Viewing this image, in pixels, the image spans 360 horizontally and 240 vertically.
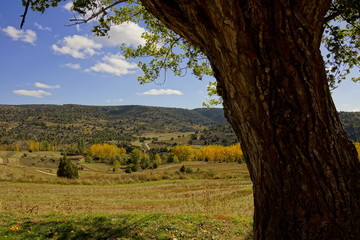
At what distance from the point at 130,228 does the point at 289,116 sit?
21.4ft

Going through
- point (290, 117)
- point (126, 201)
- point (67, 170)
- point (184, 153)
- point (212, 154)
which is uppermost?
point (290, 117)

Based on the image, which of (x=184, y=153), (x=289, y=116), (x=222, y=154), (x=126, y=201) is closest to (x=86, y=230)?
(x=289, y=116)

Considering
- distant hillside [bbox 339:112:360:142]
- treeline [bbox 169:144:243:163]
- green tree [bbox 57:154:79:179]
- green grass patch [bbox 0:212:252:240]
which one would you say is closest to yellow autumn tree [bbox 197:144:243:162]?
treeline [bbox 169:144:243:163]

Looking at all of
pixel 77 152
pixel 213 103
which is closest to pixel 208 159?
pixel 77 152

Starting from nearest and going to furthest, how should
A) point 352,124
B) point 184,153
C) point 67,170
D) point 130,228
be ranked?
point 130,228 < point 67,170 < point 184,153 < point 352,124

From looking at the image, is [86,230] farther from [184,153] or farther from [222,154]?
[184,153]

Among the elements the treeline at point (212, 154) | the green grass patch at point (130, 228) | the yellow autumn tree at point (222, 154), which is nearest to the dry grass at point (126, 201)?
the green grass patch at point (130, 228)

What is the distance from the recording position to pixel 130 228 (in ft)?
24.6

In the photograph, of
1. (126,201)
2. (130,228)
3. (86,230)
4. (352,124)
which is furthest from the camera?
(352,124)

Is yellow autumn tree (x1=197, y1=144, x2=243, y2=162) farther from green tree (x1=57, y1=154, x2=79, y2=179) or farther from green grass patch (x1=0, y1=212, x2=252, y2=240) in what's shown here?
green grass patch (x1=0, y1=212, x2=252, y2=240)

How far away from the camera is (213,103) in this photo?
41.7 feet

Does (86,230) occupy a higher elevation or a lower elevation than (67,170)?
higher

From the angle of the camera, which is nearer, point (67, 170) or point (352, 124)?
point (67, 170)

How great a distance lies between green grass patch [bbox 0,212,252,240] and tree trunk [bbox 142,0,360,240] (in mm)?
5018
